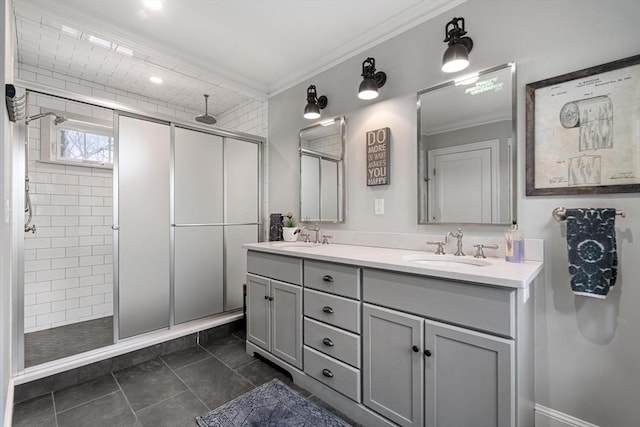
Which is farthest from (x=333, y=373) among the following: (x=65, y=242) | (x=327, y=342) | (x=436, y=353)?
(x=65, y=242)

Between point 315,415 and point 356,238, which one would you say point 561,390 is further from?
point 356,238

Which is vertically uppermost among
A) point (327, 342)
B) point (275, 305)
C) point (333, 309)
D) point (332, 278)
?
point (332, 278)

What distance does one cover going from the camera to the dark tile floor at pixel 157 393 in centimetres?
173

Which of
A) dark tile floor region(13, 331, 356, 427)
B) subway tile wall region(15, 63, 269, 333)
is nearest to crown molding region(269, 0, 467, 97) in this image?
subway tile wall region(15, 63, 269, 333)

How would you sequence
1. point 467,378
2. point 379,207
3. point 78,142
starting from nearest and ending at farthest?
1. point 467,378
2. point 379,207
3. point 78,142

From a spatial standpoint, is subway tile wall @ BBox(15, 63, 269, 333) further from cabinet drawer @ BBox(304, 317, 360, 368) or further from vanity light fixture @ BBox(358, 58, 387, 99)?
cabinet drawer @ BBox(304, 317, 360, 368)

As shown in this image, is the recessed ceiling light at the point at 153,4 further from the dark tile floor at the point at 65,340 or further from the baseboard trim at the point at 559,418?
the baseboard trim at the point at 559,418

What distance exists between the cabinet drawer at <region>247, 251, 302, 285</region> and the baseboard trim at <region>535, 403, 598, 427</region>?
1.54 meters

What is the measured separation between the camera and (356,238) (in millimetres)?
2488

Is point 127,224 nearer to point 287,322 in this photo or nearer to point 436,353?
point 287,322

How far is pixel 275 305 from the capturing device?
223cm

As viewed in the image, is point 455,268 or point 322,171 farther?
point 322,171

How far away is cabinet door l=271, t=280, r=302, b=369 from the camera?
204 cm

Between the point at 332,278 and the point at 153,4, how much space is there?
7.38 ft
